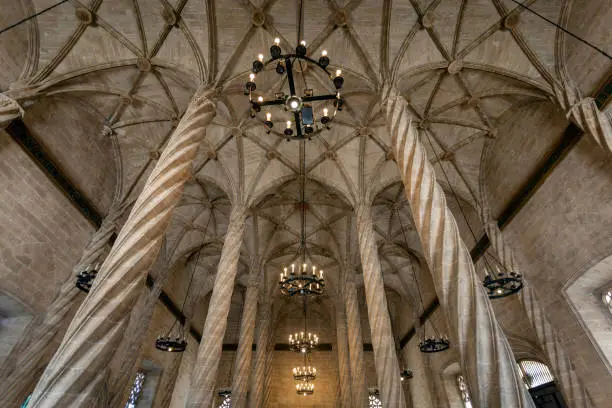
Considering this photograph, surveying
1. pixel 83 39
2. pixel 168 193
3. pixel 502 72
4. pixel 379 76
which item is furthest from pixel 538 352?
pixel 83 39

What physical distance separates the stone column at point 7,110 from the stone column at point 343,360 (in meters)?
15.4

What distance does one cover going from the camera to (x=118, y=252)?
4.47m

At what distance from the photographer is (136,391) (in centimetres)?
1454

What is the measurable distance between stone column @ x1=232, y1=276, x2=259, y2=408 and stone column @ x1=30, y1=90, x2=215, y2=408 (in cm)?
814

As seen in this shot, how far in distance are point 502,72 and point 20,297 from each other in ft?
50.0

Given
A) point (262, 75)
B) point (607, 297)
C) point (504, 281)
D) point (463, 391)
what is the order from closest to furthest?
point (607, 297) → point (504, 281) → point (262, 75) → point (463, 391)

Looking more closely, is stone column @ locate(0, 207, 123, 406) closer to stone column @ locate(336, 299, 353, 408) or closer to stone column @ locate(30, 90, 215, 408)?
stone column @ locate(30, 90, 215, 408)

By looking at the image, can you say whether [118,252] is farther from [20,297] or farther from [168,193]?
[20,297]

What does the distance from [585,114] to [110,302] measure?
34.5ft

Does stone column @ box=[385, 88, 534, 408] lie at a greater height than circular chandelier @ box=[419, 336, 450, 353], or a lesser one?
lesser

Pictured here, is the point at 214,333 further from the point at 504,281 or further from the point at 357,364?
the point at 504,281

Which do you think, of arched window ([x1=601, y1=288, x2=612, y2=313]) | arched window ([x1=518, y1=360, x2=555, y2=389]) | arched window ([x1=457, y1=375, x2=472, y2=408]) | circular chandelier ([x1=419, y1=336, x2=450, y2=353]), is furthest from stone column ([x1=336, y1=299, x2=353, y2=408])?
arched window ([x1=601, y1=288, x2=612, y2=313])

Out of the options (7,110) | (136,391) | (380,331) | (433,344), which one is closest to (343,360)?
(433,344)

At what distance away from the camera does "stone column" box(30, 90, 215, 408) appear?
342 cm
